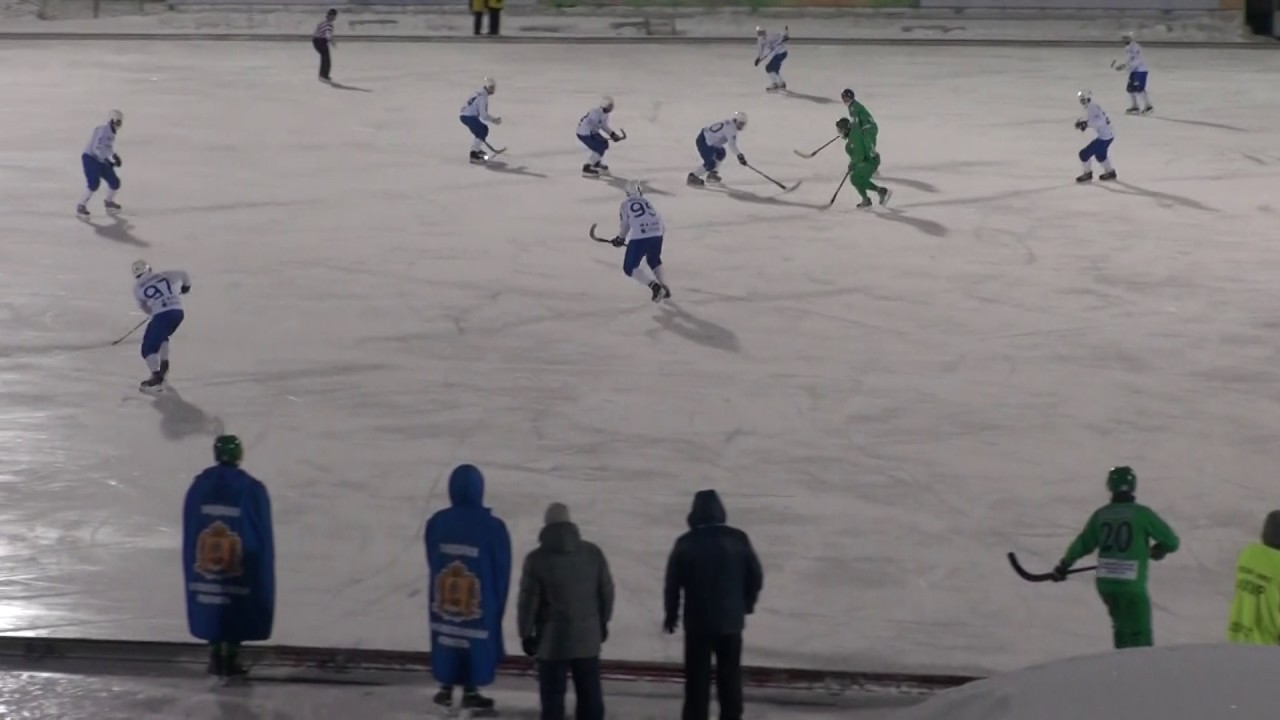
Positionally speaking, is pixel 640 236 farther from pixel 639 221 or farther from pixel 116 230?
pixel 116 230


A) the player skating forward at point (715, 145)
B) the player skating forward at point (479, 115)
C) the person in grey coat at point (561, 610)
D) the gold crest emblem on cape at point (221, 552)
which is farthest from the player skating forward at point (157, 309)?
the player skating forward at point (479, 115)

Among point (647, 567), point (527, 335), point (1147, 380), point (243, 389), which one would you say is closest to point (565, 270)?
point (527, 335)

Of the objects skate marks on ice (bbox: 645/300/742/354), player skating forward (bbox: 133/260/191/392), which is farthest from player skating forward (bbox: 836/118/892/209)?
player skating forward (bbox: 133/260/191/392)

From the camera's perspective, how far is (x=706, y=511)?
6559 mm

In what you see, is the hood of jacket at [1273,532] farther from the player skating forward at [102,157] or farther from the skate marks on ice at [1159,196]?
the player skating forward at [102,157]

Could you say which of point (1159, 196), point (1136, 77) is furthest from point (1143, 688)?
point (1136, 77)

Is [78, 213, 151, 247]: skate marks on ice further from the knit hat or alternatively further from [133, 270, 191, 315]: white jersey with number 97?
the knit hat

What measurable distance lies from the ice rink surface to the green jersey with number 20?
954 millimetres

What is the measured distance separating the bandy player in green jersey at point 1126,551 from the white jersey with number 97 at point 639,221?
7.21 metres

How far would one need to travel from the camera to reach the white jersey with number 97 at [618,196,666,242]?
13.8m

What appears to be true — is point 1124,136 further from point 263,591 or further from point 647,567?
point 263,591

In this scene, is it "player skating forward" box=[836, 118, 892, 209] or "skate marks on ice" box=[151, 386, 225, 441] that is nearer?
"skate marks on ice" box=[151, 386, 225, 441]

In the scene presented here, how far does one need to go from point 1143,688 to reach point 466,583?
12.0 feet

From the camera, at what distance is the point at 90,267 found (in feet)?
49.9
